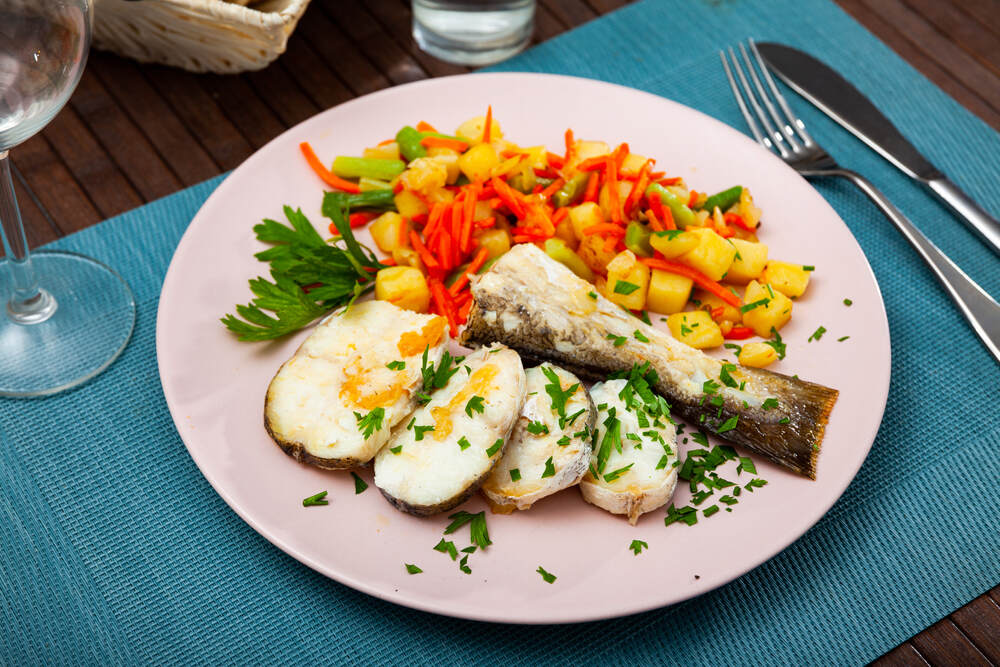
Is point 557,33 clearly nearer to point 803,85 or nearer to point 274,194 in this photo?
point 803,85

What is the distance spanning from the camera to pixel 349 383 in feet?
7.81

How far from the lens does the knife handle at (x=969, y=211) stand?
3.21 metres

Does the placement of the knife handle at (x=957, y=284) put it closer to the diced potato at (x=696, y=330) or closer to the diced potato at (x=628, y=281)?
the diced potato at (x=696, y=330)

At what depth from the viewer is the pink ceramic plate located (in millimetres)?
2203

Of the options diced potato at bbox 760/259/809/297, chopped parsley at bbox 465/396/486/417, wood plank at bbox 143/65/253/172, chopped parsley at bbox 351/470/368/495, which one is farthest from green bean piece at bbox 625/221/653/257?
wood plank at bbox 143/65/253/172

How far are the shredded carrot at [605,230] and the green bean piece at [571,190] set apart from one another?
0.16 meters

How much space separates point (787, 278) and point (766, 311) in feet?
0.50

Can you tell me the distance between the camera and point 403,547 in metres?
2.26

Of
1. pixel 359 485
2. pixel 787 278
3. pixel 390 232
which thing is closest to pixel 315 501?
pixel 359 485

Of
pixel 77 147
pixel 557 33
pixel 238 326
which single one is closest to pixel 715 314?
pixel 238 326

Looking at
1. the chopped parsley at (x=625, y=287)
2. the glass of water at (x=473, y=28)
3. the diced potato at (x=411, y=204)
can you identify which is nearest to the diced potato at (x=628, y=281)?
the chopped parsley at (x=625, y=287)

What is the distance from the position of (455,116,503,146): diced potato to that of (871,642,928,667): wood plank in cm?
→ 186

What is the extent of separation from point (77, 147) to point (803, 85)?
2.73 metres

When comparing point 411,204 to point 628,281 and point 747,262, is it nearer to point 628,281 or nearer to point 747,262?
point 628,281
